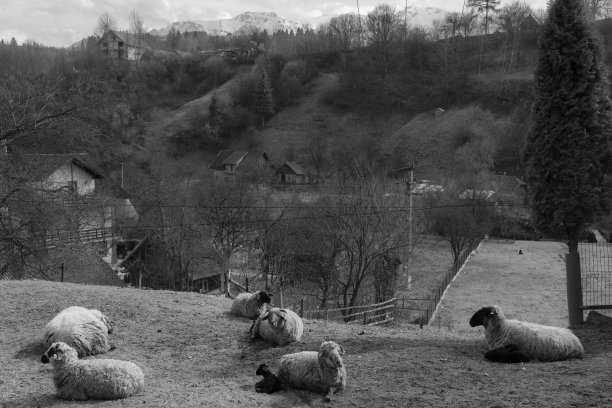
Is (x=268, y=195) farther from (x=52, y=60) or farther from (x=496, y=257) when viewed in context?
(x=52, y=60)

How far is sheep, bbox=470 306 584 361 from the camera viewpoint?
8.74 m

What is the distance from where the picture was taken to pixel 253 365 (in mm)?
8938

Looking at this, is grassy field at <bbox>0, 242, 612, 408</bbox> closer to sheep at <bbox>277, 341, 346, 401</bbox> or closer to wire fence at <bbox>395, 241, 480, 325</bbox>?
sheep at <bbox>277, 341, 346, 401</bbox>

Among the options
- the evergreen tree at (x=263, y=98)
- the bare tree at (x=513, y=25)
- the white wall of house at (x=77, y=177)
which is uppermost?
the bare tree at (x=513, y=25)

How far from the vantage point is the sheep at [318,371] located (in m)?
7.56

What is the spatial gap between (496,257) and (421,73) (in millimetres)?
72287

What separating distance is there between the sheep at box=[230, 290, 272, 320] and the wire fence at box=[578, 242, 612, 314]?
6.87 meters

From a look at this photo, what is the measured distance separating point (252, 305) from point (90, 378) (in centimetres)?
474

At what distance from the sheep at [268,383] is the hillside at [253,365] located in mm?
117

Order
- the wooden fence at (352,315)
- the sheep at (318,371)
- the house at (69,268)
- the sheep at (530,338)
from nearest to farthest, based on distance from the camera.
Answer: the sheep at (318,371) → the sheep at (530,338) → the wooden fence at (352,315) → the house at (69,268)

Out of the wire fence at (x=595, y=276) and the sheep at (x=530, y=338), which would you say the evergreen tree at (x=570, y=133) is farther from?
the sheep at (x=530, y=338)

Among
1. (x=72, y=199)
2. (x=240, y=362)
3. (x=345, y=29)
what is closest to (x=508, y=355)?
(x=240, y=362)

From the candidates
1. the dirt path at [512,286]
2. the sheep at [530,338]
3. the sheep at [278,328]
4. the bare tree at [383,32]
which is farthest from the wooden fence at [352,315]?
the bare tree at [383,32]

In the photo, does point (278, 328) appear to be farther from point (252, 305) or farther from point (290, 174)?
point (290, 174)
